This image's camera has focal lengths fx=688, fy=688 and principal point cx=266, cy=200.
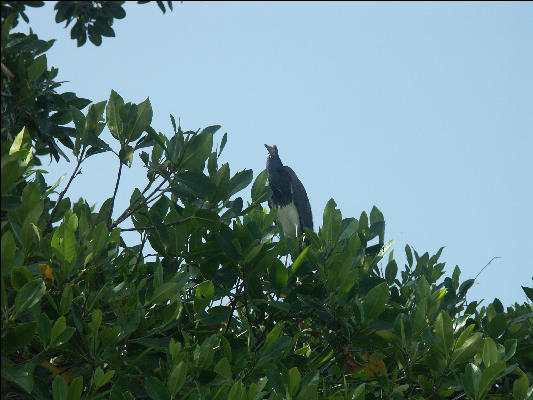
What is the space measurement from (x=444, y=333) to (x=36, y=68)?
6.92 feet

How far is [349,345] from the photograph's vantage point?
3086 millimetres

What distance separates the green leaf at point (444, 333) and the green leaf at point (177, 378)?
114cm

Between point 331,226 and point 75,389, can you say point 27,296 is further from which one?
point 331,226

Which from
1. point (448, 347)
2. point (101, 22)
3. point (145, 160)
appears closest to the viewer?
point (448, 347)

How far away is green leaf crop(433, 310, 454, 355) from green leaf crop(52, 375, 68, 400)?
1.54 meters

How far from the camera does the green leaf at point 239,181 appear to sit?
3264 mm

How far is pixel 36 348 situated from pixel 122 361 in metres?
0.33

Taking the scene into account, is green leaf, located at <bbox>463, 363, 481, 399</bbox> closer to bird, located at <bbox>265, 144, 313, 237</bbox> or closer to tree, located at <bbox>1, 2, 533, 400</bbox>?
tree, located at <bbox>1, 2, 533, 400</bbox>

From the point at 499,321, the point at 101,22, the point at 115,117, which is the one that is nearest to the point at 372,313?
the point at 499,321

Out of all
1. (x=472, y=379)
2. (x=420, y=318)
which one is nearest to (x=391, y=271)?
(x=420, y=318)

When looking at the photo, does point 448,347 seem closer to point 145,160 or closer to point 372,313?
point 372,313

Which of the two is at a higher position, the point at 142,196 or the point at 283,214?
the point at 283,214

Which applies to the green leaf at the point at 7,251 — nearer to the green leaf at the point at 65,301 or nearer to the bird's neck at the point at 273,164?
the green leaf at the point at 65,301

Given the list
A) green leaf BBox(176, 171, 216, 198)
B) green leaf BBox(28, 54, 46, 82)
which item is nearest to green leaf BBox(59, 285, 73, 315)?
green leaf BBox(176, 171, 216, 198)
